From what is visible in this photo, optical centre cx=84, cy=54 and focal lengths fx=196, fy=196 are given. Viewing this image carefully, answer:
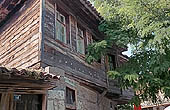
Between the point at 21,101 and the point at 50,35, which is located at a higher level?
the point at 50,35

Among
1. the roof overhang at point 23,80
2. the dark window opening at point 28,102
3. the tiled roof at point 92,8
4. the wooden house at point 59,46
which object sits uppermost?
the tiled roof at point 92,8

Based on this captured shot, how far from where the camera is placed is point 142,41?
704 centimetres

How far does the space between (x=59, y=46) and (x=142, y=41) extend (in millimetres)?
3037

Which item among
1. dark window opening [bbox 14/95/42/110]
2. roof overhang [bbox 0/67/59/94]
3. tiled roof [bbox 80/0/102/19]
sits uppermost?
tiled roof [bbox 80/0/102/19]

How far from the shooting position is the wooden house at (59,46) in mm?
5445

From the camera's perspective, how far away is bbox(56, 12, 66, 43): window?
636 centimetres

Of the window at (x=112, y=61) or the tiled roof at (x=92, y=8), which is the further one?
the window at (x=112, y=61)

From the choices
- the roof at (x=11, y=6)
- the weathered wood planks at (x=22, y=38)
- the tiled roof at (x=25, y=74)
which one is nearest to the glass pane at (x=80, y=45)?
the roof at (x=11, y=6)

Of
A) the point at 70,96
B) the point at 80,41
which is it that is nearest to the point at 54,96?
the point at 70,96

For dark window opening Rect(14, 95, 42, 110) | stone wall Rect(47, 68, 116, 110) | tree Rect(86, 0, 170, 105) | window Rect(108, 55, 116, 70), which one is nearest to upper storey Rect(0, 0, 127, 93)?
stone wall Rect(47, 68, 116, 110)

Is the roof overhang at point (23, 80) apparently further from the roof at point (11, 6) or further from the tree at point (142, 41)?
the roof at point (11, 6)

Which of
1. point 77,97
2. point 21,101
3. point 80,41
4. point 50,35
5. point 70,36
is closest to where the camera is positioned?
point 21,101

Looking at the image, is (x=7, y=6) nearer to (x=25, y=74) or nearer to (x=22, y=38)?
(x=22, y=38)

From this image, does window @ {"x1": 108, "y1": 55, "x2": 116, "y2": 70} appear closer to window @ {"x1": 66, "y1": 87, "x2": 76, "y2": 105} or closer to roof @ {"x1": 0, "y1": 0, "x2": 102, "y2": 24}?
roof @ {"x1": 0, "y1": 0, "x2": 102, "y2": 24}
